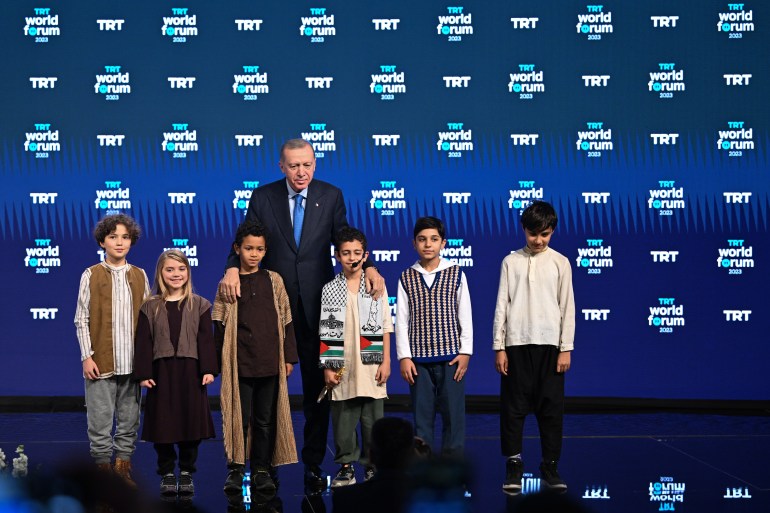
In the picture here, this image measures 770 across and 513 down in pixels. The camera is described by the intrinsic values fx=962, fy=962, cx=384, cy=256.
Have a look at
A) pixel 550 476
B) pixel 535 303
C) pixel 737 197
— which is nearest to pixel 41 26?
pixel 535 303

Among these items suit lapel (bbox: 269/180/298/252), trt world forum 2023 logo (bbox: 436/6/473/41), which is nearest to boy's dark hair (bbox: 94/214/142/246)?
suit lapel (bbox: 269/180/298/252)

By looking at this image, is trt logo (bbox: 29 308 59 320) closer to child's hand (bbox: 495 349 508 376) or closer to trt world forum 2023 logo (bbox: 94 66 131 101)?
trt world forum 2023 logo (bbox: 94 66 131 101)

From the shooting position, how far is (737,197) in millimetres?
6887

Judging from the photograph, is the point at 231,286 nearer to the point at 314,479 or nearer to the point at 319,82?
the point at 314,479

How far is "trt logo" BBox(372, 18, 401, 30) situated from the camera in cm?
683

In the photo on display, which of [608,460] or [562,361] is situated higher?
[562,361]

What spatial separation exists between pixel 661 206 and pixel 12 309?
15.3 feet

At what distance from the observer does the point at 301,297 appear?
4.52m

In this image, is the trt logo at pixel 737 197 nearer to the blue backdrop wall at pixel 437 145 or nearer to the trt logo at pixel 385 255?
the blue backdrop wall at pixel 437 145

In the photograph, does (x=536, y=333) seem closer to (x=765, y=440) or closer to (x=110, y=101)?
(x=765, y=440)

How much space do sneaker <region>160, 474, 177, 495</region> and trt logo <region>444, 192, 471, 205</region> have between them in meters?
3.20

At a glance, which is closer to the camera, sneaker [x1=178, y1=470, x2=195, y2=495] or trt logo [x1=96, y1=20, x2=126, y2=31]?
sneaker [x1=178, y1=470, x2=195, y2=495]

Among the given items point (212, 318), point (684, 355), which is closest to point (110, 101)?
point (212, 318)

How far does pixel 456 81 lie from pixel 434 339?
2.88 m
